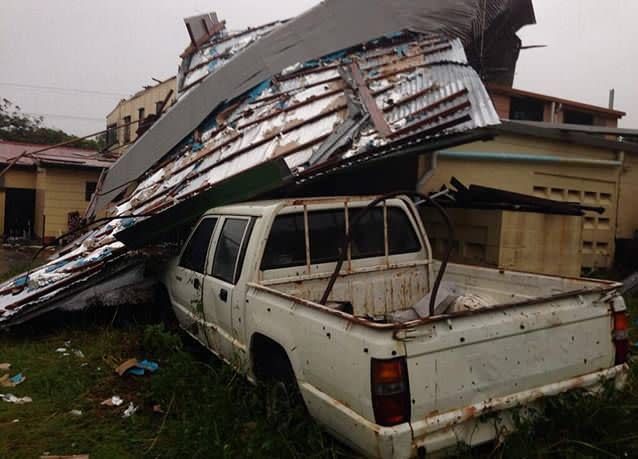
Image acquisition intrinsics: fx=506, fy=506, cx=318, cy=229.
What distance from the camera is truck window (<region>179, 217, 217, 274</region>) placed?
15.7 ft

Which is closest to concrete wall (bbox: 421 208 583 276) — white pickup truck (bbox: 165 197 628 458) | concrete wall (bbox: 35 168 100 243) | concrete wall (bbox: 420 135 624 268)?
concrete wall (bbox: 420 135 624 268)

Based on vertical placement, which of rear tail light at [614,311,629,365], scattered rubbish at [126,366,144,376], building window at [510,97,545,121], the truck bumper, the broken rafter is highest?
building window at [510,97,545,121]

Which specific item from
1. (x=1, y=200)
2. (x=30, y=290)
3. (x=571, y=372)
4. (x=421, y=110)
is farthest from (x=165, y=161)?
(x=1, y=200)

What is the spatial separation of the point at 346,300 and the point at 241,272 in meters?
0.88

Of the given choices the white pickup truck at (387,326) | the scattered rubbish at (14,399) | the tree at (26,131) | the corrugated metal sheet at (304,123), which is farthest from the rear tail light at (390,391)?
the tree at (26,131)

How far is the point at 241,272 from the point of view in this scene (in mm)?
3916

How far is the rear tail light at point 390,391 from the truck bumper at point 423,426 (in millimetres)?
51

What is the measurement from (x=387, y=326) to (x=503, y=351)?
75 cm

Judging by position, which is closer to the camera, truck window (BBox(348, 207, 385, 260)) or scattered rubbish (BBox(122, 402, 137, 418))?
scattered rubbish (BBox(122, 402, 137, 418))

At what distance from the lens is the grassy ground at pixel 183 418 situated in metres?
2.94

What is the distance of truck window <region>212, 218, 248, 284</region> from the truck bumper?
4.47ft

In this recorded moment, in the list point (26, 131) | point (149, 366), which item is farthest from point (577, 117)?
point (26, 131)

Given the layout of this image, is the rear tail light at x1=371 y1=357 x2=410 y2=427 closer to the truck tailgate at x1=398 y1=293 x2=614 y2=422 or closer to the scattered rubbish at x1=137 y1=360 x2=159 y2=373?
the truck tailgate at x1=398 y1=293 x2=614 y2=422

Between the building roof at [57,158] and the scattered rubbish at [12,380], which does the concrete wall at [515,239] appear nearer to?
the scattered rubbish at [12,380]
